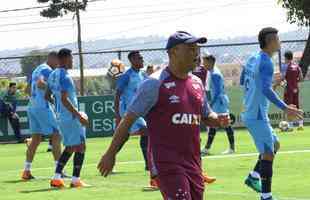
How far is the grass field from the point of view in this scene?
1255 cm

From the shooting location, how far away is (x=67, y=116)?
1391 cm

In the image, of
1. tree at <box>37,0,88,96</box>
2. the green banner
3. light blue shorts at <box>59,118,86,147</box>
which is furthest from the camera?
tree at <box>37,0,88,96</box>

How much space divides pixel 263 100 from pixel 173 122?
13.5ft

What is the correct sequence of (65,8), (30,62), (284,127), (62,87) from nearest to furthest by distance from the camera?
(62,87) < (284,127) < (30,62) < (65,8)

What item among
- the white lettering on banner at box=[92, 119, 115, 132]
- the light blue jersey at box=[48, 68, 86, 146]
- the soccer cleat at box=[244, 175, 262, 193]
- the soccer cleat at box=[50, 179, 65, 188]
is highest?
the light blue jersey at box=[48, 68, 86, 146]

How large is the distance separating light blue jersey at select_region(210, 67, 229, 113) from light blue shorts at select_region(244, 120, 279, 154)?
306 inches

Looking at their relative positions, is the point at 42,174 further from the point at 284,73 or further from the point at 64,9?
the point at 64,9

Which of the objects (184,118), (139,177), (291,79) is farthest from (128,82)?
(291,79)

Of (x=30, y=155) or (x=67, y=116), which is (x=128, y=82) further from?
(x=30, y=155)

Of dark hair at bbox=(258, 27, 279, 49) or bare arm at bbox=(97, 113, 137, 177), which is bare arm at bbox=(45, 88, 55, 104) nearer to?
dark hair at bbox=(258, 27, 279, 49)

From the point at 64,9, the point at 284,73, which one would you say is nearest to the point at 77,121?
the point at 284,73

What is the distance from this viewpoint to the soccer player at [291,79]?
2697cm

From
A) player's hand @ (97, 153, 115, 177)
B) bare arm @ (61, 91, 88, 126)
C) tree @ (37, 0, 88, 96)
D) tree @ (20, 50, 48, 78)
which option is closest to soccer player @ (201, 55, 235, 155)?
bare arm @ (61, 91, 88, 126)

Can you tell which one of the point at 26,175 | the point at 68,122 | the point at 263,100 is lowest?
the point at 26,175
